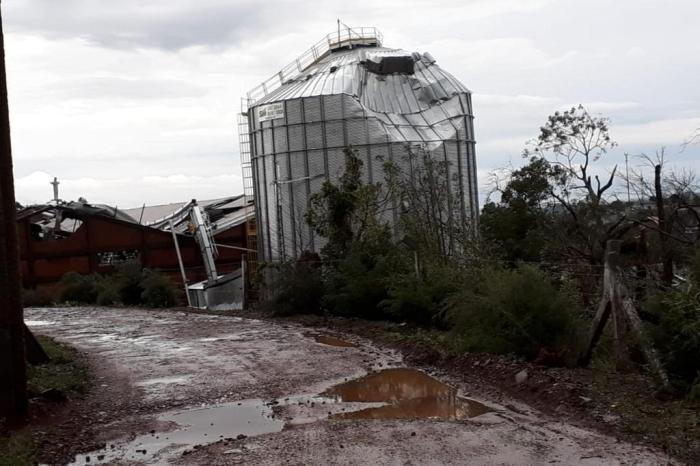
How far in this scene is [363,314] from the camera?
22.1m

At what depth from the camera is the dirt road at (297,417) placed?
8.18 metres

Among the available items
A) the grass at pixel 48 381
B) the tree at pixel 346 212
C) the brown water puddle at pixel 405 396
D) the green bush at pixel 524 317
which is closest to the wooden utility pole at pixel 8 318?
the grass at pixel 48 381

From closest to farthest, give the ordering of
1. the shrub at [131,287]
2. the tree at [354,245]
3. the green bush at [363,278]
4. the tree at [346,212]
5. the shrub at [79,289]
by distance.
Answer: the green bush at [363,278]
the tree at [354,245]
the tree at [346,212]
the shrub at [131,287]
the shrub at [79,289]

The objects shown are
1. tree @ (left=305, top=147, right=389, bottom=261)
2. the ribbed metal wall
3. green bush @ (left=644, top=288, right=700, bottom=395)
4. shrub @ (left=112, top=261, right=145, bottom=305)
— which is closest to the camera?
green bush @ (left=644, top=288, right=700, bottom=395)

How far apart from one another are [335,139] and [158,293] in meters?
9.12

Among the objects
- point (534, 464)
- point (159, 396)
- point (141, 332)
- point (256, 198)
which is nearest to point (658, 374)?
point (534, 464)

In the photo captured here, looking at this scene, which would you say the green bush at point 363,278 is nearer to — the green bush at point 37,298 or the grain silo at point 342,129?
the grain silo at point 342,129

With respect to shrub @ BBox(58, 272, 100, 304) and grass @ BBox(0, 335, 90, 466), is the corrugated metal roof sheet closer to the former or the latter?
shrub @ BBox(58, 272, 100, 304)

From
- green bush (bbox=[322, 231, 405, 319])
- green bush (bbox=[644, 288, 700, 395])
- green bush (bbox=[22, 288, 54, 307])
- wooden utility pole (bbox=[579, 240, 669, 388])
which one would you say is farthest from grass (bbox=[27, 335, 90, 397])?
green bush (bbox=[22, 288, 54, 307])

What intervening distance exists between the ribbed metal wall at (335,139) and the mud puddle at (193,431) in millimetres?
21551

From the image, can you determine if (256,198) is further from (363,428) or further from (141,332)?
(363,428)

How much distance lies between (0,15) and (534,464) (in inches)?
298

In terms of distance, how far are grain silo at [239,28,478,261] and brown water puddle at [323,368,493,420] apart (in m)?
19.2

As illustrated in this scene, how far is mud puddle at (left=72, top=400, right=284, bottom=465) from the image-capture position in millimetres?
8633
